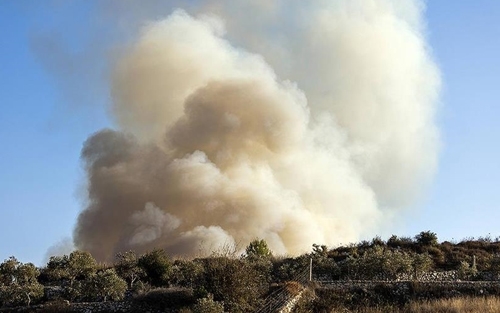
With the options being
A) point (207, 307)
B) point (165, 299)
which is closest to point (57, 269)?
point (165, 299)

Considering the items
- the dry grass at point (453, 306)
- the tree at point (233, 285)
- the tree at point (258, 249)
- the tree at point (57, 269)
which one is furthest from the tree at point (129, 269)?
the dry grass at point (453, 306)

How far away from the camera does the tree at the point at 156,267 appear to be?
33906 millimetres

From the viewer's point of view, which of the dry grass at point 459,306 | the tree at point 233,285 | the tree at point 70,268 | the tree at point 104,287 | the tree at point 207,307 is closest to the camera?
the dry grass at point 459,306

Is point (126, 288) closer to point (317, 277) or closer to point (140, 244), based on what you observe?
point (317, 277)

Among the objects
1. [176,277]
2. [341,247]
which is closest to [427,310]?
[176,277]

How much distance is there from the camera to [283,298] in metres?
27.1

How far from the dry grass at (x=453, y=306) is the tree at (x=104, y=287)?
10.0 metres

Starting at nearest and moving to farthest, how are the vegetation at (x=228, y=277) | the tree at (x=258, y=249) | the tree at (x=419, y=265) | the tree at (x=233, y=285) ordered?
the tree at (x=233, y=285)
the vegetation at (x=228, y=277)
the tree at (x=419, y=265)
the tree at (x=258, y=249)

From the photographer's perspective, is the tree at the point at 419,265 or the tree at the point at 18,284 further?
the tree at the point at 419,265

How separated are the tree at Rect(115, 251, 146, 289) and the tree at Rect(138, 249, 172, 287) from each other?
0.39 metres

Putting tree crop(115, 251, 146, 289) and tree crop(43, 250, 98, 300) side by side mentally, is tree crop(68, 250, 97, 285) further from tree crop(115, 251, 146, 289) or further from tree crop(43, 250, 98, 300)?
tree crop(115, 251, 146, 289)

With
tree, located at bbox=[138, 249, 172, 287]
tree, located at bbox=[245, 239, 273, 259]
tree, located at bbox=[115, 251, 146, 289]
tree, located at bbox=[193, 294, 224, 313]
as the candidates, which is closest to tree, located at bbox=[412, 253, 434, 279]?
tree, located at bbox=[245, 239, 273, 259]

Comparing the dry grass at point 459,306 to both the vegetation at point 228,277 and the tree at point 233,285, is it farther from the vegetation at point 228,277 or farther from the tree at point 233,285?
the tree at point 233,285

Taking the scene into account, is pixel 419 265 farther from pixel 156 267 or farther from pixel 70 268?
pixel 70 268
